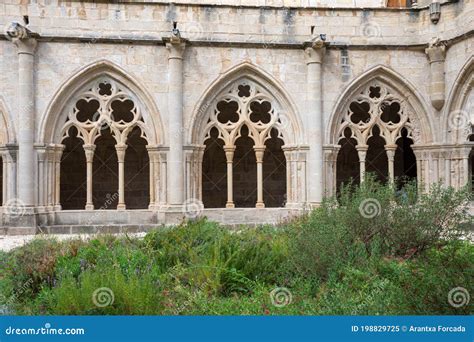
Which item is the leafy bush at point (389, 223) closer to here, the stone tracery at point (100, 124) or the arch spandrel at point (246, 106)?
the arch spandrel at point (246, 106)

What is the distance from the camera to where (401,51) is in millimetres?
11055

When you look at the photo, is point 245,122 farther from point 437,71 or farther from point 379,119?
point 437,71

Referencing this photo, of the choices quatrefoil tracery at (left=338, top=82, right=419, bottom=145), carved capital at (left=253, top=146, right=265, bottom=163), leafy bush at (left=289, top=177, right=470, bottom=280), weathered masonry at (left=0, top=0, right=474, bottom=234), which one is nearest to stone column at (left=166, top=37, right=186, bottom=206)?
weathered masonry at (left=0, top=0, right=474, bottom=234)

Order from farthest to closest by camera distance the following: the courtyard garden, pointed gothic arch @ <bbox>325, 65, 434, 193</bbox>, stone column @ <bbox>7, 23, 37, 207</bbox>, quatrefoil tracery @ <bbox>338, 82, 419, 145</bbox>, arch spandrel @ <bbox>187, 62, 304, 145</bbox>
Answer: quatrefoil tracery @ <bbox>338, 82, 419, 145</bbox>
pointed gothic arch @ <bbox>325, 65, 434, 193</bbox>
arch spandrel @ <bbox>187, 62, 304, 145</bbox>
stone column @ <bbox>7, 23, 37, 207</bbox>
the courtyard garden

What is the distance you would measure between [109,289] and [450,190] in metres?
4.04

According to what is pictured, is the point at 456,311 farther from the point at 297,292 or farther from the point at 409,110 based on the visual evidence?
the point at 409,110

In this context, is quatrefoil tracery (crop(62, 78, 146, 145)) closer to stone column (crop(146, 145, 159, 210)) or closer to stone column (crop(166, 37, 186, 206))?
stone column (crop(146, 145, 159, 210))

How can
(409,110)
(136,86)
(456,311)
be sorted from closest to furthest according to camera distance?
(456,311)
(136,86)
(409,110)

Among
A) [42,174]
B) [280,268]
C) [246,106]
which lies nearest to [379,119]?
[246,106]

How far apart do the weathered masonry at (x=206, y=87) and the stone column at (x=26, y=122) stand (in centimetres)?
2

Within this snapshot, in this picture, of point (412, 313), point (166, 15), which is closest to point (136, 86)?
point (166, 15)

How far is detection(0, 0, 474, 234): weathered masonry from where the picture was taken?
10.0 m

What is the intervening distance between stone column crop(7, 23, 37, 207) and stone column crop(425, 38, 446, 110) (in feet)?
25.3

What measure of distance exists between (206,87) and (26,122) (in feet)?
11.3
